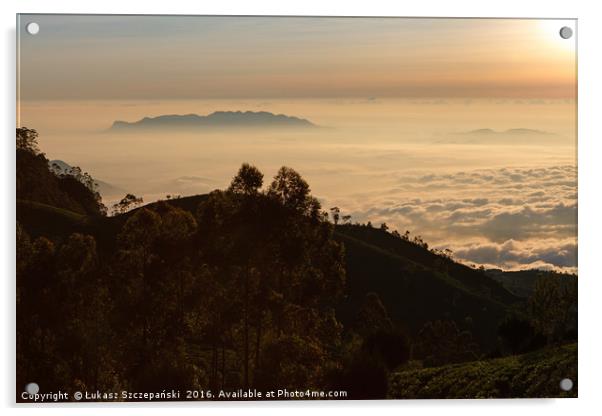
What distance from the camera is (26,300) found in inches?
307

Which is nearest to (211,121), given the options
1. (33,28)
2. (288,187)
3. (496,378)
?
(288,187)

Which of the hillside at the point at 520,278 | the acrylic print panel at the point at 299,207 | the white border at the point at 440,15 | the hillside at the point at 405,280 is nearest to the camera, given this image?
the white border at the point at 440,15

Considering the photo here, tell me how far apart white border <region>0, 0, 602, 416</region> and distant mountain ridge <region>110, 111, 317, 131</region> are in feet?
2.47

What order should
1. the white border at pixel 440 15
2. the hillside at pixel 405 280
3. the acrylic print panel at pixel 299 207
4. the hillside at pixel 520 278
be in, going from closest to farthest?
1. the white border at pixel 440 15
2. the acrylic print panel at pixel 299 207
3. the hillside at pixel 405 280
4. the hillside at pixel 520 278

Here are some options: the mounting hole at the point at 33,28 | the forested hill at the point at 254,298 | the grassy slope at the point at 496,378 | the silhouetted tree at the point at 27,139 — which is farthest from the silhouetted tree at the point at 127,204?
the grassy slope at the point at 496,378

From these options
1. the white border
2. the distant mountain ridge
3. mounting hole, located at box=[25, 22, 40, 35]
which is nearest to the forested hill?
the white border

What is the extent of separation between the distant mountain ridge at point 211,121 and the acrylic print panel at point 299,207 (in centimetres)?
2

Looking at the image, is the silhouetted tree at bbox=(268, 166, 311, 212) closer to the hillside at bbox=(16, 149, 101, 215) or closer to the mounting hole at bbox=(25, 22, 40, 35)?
the hillside at bbox=(16, 149, 101, 215)

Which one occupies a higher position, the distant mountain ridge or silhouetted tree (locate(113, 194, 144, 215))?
the distant mountain ridge

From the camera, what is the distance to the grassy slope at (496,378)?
7.97m

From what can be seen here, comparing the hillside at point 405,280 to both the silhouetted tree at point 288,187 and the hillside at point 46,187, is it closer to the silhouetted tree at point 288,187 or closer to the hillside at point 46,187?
the hillside at point 46,187

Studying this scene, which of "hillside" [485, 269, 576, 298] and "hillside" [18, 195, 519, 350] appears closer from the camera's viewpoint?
"hillside" [18, 195, 519, 350]

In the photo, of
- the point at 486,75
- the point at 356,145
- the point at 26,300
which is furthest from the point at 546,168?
the point at 26,300

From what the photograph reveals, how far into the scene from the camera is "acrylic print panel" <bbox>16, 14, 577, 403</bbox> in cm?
791
